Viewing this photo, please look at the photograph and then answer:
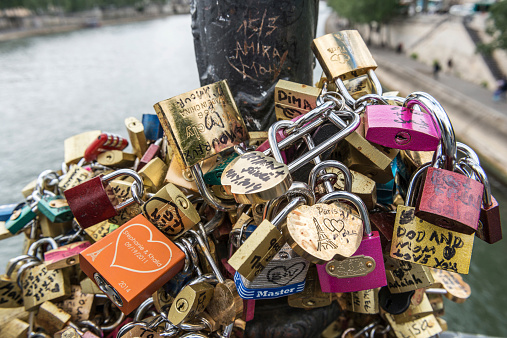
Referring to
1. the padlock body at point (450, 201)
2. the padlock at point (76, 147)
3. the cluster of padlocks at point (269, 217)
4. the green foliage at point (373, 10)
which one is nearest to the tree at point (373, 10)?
the green foliage at point (373, 10)

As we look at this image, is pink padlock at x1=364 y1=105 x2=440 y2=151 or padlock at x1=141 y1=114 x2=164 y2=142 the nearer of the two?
pink padlock at x1=364 y1=105 x2=440 y2=151

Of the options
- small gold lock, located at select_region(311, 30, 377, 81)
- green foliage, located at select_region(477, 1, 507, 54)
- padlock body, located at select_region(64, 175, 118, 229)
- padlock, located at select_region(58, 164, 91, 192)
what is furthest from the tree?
padlock body, located at select_region(64, 175, 118, 229)

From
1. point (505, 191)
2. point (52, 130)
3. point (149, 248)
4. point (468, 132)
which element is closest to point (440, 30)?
point (468, 132)

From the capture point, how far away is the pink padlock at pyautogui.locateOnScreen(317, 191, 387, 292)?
2.77ft

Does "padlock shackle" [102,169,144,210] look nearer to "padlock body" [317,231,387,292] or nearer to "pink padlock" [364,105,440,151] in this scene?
"padlock body" [317,231,387,292]

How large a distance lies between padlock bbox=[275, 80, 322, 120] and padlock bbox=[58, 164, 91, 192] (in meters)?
0.73

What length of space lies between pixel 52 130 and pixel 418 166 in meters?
2.97

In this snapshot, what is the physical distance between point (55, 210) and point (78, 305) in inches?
12.4

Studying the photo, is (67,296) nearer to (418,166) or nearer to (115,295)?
(115,295)

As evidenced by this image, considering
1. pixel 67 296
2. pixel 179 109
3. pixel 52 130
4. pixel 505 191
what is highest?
pixel 179 109

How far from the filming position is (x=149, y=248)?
916mm

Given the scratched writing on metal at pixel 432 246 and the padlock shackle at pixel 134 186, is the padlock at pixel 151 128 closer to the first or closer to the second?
the padlock shackle at pixel 134 186

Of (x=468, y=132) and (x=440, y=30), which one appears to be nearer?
(x=468, y=132)

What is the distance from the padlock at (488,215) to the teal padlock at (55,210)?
1222mm
